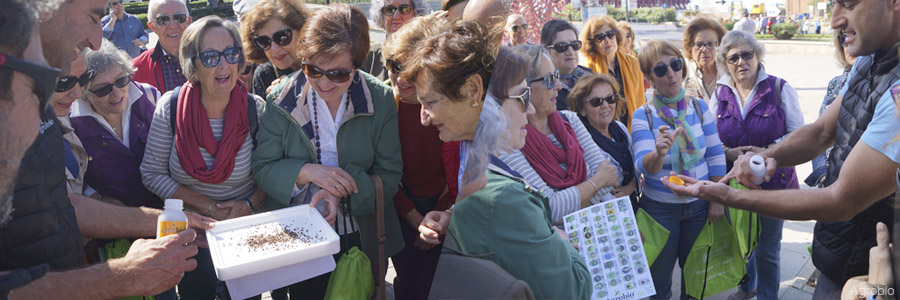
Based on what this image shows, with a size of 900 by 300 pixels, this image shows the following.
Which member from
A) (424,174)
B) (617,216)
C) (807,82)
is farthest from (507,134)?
(424,174)

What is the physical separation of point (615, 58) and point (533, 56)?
18 centimetres

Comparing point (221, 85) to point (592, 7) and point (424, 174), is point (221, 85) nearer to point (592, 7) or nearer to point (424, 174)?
point (424, 174)

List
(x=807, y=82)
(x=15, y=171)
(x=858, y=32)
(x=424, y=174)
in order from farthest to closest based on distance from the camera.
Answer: (x=424, y=174) → (x=15, y=171) → (x=807, y=82) → (x=858, y=32)

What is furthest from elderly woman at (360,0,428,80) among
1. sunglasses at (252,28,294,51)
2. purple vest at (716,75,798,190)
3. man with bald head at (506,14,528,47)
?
purple vest at (716,75,798,190)

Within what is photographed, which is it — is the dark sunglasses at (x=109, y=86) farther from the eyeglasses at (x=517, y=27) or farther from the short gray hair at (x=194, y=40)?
the eyeglasses at (x=517, y=27)

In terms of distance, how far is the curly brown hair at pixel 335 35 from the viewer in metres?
2.70

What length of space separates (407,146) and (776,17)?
202cm

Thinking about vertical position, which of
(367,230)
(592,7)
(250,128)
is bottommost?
(367,230)

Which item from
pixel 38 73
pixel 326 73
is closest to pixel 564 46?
pixel 38 73

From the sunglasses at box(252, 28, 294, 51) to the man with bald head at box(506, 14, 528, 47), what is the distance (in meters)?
2.55

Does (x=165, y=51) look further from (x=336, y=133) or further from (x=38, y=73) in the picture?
(x=38, y=73)

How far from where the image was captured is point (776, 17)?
1.00m

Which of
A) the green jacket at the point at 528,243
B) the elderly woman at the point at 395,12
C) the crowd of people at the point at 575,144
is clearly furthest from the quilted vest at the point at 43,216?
the elderly woman at the point at 395,12

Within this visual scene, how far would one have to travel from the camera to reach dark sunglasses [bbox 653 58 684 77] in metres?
1.03
